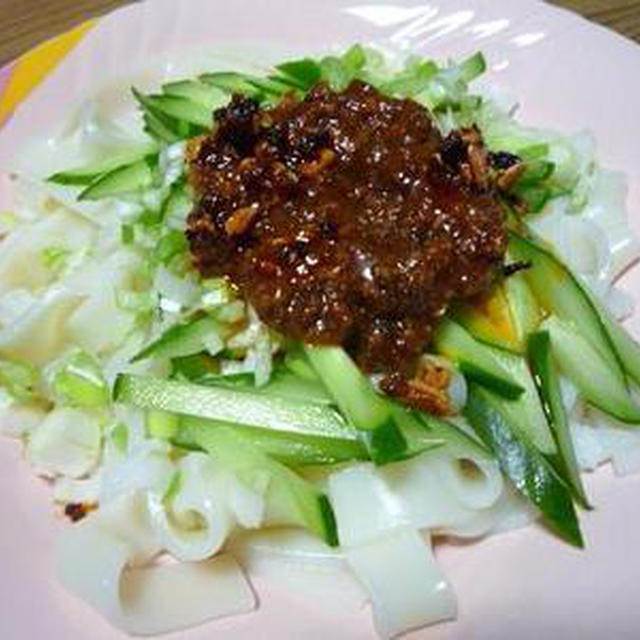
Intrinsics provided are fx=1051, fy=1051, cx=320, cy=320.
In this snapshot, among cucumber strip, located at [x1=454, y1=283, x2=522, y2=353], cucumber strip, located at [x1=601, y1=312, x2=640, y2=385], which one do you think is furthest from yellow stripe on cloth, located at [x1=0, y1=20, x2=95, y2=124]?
cucumber strip, located at [x1=601, y1=312, x2=640, y2=385]

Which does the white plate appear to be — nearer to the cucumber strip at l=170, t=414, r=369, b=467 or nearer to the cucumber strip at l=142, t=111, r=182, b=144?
the cucumber strip at l=170, t=414, r=369, b=467

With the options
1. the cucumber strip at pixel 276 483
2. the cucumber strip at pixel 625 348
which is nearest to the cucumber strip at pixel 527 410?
the cucumber strip at pixel 625 348

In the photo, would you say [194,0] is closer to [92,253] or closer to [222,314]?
[92,253]

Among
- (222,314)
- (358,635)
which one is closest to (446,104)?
(222,314)

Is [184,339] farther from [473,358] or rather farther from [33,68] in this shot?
[33,68]

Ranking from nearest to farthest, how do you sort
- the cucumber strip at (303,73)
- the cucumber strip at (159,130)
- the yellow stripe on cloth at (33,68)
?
the cucumber strip at (159,130)
the cucumber strip at (303,73)
the yellow stripe on cloth at (33,68)

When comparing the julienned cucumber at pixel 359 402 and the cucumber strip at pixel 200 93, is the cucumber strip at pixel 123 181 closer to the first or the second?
the cucumber strip at pixel 200 93
